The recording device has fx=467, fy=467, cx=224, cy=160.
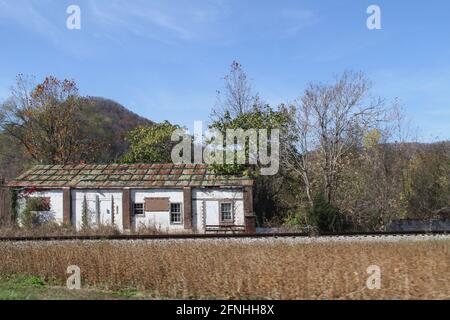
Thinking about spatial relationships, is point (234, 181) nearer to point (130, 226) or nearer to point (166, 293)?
point (130, 226)

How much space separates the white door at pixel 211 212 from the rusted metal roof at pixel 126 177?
1.10m

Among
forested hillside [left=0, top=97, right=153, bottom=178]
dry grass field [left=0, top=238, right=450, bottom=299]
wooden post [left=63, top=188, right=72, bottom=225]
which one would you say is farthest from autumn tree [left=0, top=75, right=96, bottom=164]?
dry grass field [left=0, top=238, right=450, bottom=299]

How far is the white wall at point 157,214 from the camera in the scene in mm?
28328

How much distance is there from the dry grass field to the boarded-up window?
14863mm

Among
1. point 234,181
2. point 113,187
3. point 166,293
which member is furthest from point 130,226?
point 166,293

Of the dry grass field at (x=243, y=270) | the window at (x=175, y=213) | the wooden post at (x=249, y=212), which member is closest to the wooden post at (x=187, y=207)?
the window at (x=175, y=213)

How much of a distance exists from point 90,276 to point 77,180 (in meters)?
19.9

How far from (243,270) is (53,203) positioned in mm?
22325

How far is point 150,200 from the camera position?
28.8m

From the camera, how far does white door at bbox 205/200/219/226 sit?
92.3ft
